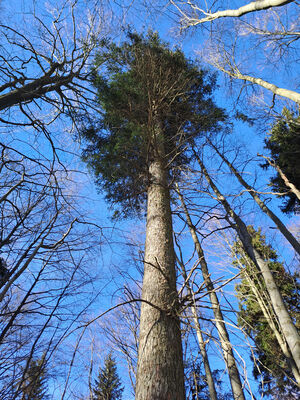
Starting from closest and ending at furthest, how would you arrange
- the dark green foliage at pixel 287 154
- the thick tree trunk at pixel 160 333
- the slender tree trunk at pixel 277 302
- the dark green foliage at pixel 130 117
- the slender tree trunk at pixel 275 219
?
the thick tree trunk at pixel 160 333 < the slender tree trunk at pixel 277 302 < the dark green foliage at pixel 130 117 < the slender tree trunk at pixel 275 219 < the dark green foliage at pixel 287 154

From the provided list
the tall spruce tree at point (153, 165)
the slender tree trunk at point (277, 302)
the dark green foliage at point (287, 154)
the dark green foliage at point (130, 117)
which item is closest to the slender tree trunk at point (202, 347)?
the tall spruce tree at point (153, 165)

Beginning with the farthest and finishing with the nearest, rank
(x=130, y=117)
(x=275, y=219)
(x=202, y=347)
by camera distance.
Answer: (x=275, y=219), (x=130, y=117), (x=202, y=347)

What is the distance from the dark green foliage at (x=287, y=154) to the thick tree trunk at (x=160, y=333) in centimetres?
767

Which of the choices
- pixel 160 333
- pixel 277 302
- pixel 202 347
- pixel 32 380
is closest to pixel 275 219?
pixel 277 302

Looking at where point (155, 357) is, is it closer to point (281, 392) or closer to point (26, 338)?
point (26, 338)

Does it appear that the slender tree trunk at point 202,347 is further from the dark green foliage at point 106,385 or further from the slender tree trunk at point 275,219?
the slender tree trunk at point 275,219

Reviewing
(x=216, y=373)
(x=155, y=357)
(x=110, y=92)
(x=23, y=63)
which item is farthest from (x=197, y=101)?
(x=216, y=373)

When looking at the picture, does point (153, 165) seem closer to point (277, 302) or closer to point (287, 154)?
point (277, 302)

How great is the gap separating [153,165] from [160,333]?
242 centimetres

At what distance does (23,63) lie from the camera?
278cm

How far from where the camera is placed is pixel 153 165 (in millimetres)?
3514

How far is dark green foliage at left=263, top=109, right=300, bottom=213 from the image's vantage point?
8492 millimetres

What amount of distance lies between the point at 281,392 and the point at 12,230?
1117 centimetres

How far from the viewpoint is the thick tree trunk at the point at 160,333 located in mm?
1347
